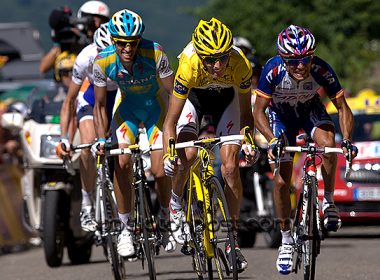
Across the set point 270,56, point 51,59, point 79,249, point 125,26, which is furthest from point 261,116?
→ point 270,56

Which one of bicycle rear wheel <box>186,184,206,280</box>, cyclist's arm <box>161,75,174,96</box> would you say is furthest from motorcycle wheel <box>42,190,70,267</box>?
bicycle rear wheel <box>186,184,206,280</box>

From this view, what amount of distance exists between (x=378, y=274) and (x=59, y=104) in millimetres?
4832

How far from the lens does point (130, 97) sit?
42.1 ft

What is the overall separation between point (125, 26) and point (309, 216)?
2.40 metres

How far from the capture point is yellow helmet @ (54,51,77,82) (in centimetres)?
1672

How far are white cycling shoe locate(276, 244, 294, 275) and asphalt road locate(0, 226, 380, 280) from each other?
1.26 meters

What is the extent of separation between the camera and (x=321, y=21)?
60.2 metres

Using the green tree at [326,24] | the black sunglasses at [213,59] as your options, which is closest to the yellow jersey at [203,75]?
the black sunglasses at [213,59]

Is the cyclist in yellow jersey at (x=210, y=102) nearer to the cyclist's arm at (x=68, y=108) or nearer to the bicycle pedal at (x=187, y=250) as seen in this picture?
the bicycle pedal at (x=187, y=250)

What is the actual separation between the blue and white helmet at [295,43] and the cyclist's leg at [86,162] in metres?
3.16

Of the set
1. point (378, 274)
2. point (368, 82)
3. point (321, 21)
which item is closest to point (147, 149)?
point (378, 274)

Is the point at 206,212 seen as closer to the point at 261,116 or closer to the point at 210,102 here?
the point at 261,116

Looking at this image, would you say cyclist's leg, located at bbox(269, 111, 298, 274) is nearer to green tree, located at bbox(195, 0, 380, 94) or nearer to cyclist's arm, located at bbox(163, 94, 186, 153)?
cyclist's arm, located at bbox(163, 94, 186, 153)

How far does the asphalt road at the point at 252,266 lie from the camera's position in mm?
13545
